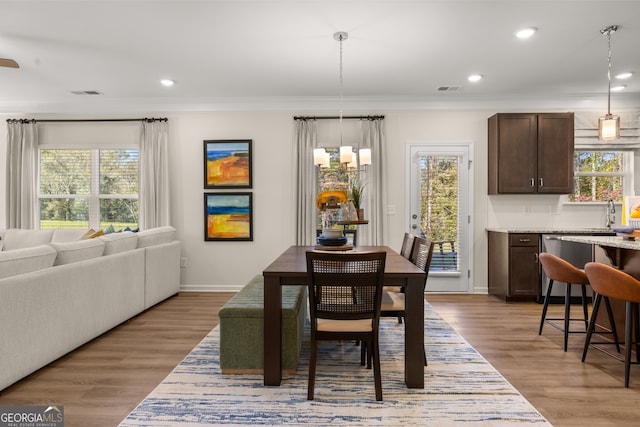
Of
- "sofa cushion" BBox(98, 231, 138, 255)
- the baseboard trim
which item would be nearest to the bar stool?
"sofa cushion" BBox(98, 231, 138, 255)

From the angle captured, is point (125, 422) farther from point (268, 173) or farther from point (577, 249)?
point (577, 249)

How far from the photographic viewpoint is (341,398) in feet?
7.62

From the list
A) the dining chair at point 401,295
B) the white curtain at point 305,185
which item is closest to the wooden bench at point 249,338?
the dining chair at point 401,295

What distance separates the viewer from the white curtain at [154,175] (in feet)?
17.7

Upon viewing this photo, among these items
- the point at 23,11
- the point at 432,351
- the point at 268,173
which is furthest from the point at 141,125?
the point at 432,351

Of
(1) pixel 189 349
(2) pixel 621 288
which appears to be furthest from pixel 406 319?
(1) pixel 189 349

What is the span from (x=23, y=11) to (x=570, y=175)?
5.98 metres

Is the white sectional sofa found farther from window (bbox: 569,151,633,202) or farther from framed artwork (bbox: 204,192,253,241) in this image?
window (bbox: 569,151,633,202)

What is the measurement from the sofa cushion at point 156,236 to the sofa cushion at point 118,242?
15cm

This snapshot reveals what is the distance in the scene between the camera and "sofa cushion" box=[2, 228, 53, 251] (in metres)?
4.84

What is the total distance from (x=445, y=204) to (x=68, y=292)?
14.6ft

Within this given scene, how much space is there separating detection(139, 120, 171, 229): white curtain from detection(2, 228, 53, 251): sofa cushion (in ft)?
3.66

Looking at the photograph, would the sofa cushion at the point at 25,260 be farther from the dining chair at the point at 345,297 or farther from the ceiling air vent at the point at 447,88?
the ceiling air vent at the point at 447,88

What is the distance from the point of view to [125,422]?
2062 millimetres
